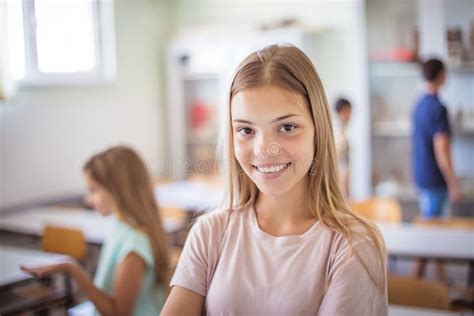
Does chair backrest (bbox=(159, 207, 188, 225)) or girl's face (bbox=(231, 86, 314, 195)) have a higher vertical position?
girl's face (bbox=(231, 86, 314, 195))

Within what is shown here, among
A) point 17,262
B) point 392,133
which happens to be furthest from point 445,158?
point 17,262

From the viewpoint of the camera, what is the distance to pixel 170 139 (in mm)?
5703

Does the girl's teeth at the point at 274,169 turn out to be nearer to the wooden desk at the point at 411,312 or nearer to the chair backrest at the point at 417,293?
the wooden desk at the point at 411,312

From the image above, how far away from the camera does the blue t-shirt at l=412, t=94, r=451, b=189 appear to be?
3564mm

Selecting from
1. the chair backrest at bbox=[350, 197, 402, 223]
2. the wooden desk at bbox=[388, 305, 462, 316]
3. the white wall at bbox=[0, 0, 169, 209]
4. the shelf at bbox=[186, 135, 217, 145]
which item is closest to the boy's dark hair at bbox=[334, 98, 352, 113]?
the chair backrest at bbox=[350, 197, 402, 223]

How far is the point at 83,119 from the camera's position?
4.66 meters

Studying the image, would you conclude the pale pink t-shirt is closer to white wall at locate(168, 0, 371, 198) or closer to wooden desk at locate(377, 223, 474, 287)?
wooden desk at locate(377, 223, 474, 287)

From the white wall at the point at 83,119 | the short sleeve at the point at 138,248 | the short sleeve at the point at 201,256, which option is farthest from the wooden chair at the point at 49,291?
the short sleeve at the point at 201,256

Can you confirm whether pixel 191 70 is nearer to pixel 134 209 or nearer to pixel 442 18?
pixel 442 18

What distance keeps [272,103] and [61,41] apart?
3.68 metres

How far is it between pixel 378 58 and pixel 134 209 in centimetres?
339

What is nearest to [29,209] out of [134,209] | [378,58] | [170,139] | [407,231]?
[170,139]

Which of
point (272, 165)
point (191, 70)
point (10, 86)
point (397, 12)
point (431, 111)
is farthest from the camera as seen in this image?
point (191, 70)

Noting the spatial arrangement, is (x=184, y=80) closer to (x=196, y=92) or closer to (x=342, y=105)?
(x=196, y=92)
